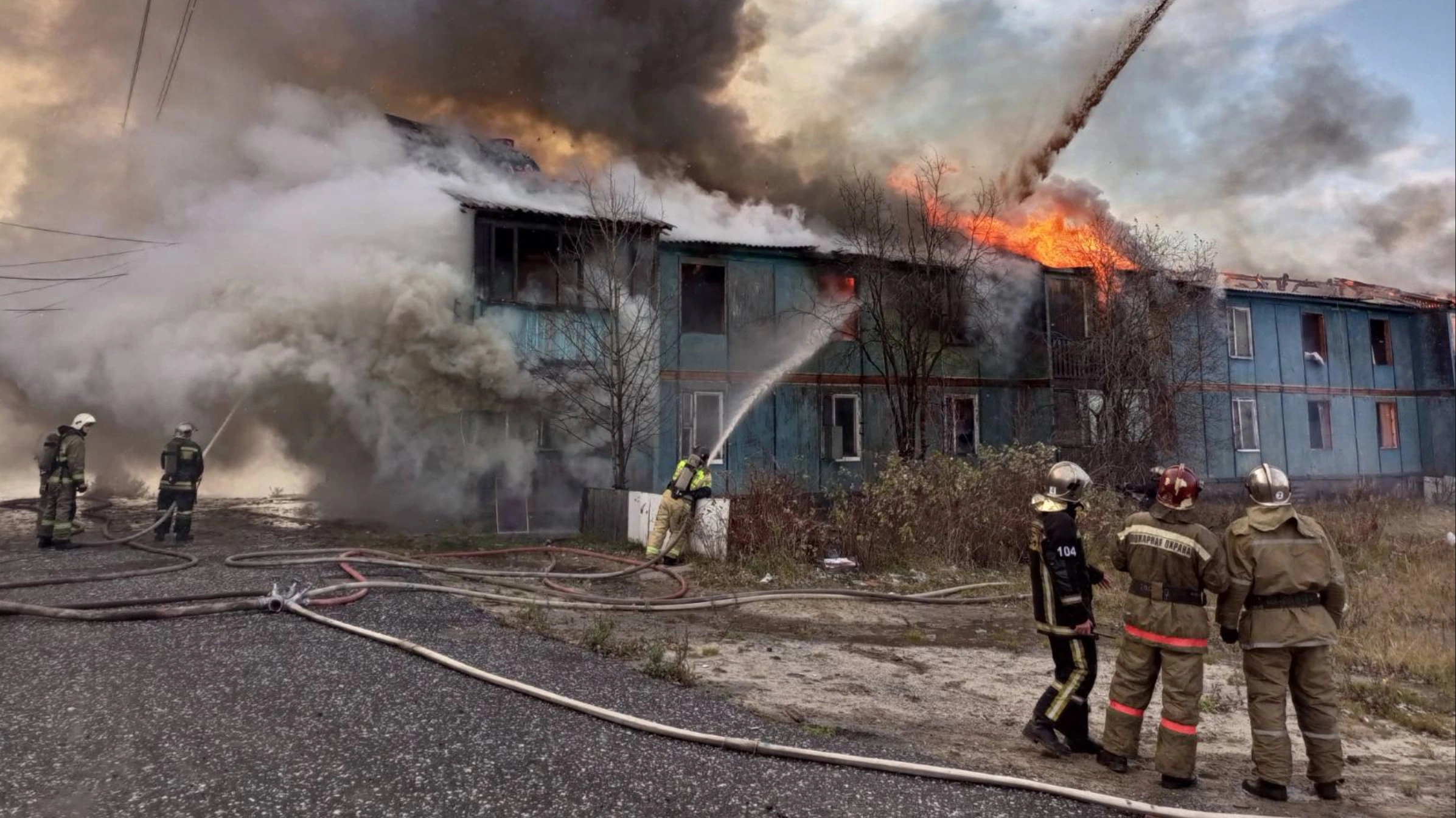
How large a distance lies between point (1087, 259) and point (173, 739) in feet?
61.0

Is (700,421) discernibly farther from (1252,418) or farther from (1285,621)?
(1252,418)

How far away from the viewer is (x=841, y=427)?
55.1 feet

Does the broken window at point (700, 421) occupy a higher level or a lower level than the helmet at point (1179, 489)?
higher

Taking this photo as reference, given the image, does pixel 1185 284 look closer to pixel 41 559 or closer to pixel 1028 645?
pixel 1028 645

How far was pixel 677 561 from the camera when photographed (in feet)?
Answer: 32.6

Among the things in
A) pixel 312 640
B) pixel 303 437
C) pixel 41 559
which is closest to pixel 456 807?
pixel 312 640

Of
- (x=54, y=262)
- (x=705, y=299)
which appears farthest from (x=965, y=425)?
(x=54, y=262)

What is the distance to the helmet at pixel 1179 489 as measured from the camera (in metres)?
3.92

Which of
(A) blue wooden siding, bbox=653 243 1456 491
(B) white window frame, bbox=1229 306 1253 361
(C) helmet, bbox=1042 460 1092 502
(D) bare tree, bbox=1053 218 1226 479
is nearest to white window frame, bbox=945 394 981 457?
(A) blue wooden siding, bbox=653 243 1456 491

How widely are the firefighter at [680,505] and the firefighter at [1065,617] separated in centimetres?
591

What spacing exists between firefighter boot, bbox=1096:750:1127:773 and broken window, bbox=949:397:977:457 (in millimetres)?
14109

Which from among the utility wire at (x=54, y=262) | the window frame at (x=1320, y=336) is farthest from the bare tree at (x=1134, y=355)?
the utility wire at (x=54, y=262)

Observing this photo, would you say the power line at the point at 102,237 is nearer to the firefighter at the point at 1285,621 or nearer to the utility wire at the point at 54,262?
the utility wire at the point at 54,262

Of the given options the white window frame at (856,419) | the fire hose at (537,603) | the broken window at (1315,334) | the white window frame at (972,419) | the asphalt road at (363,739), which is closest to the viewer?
the asphalt road at (363,739)
